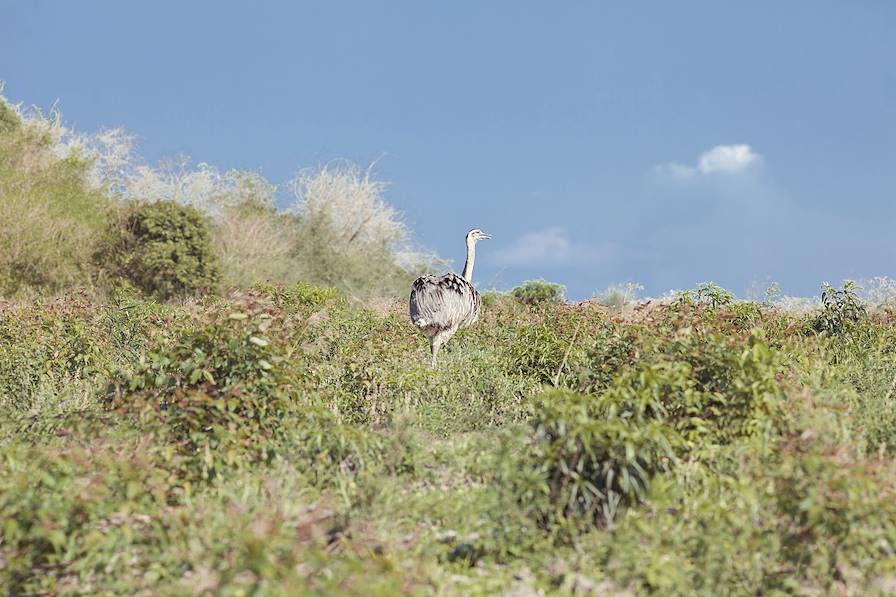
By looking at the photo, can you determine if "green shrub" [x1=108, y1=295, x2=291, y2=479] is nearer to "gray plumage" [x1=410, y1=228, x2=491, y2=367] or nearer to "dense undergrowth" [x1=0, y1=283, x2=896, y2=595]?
"dense undergrowth" [x1=0, y1=283, x2=896, y2=595]

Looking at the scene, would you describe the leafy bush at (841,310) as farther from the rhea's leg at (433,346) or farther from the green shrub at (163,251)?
the green shrub at (163,251)

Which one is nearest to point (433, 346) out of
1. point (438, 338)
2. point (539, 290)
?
point (438, 338)

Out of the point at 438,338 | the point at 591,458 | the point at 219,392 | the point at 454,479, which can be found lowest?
the point at 454,479

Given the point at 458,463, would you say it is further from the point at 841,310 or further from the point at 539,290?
the point at 539,290

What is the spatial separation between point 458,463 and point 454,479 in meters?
0.13

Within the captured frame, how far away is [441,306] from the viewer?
10406mm

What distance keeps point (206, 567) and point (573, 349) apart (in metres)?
4.73

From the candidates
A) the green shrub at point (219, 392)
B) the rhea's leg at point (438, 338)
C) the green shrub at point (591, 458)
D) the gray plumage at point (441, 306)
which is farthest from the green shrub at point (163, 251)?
the green shrub at point (591, 458)

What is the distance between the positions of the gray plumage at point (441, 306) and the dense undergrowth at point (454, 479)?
2996 millimetres

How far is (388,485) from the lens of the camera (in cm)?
484

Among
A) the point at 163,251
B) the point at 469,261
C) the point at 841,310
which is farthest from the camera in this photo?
the point at 163,251

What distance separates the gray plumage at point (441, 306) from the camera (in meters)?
10.4

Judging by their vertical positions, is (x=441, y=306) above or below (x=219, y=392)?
above

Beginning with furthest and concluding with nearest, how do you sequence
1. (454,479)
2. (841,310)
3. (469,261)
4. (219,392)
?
(469,261) < (841,310) < (219,392) < (454,479)
